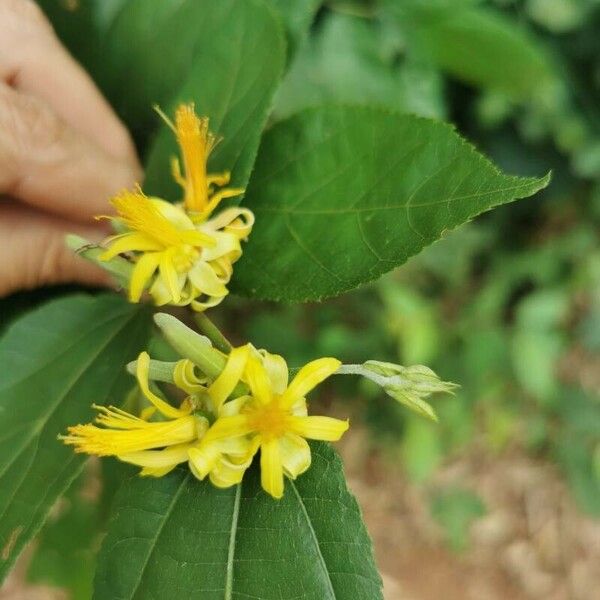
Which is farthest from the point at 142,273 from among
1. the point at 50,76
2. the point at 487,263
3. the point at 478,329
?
the point at 487,263


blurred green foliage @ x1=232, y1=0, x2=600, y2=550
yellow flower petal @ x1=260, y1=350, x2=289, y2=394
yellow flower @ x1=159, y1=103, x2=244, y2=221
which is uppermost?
yellow flower @ x1=159, y1=103, x2=244, y2=221

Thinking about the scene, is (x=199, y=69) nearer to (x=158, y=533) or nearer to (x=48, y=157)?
(x=48, y=157)

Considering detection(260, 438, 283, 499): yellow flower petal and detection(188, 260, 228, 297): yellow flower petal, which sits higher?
detection(188, 260, 228, 297): yellow flower petal

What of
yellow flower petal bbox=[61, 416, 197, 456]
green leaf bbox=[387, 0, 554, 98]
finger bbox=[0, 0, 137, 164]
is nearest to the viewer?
yellow flower petal bbox=[61, 416, 197, 456]

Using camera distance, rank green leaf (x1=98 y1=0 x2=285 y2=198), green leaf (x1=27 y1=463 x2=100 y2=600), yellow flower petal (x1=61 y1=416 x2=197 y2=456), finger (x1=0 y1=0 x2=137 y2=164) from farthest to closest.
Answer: green leaf (x1=27 y1=463 x2=100 y2=600)
finger (x1=0 y1=0 x2=137 y2=164)
green leaf (x1=98 y1=0 x2=285 y2=198)
yellow flower petal (x1=61 y1=416 x2=197 y2=456)

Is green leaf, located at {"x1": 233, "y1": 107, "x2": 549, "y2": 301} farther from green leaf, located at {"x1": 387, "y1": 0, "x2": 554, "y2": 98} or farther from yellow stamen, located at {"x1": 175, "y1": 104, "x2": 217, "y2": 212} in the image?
green leaf, located at {"x1": 387, "y1": 0, "x2": 554, "y2": 98}

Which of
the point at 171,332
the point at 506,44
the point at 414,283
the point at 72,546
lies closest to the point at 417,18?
the point at 506,44

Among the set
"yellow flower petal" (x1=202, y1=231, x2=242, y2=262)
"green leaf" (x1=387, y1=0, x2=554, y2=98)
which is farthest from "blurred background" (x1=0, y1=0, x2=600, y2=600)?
"yellow flower petal" (x1=202, y1=231, x2=242, y2=262)
